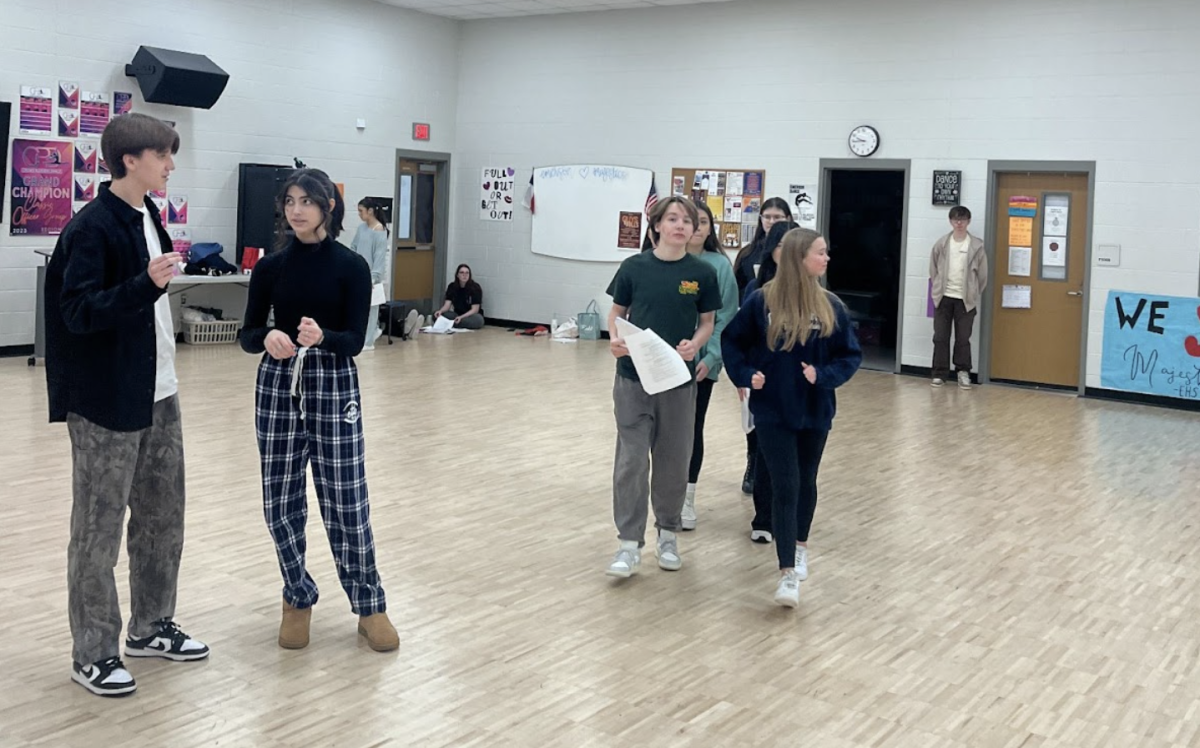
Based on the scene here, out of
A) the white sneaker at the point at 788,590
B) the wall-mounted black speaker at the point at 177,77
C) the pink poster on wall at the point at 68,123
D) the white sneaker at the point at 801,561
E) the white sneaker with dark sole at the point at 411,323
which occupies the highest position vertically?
the wall-mounted black speaker at the point at 177,77

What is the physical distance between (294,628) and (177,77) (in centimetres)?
889

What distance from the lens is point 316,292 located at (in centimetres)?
374

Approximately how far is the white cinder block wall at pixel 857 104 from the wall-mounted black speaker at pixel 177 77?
4041mm

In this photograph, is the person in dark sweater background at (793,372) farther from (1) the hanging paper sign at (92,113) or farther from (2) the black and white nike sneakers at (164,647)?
(1) the hanging paper sign at (92,113)

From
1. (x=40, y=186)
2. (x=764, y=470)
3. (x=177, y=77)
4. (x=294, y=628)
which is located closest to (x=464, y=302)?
(x=177, y=77)

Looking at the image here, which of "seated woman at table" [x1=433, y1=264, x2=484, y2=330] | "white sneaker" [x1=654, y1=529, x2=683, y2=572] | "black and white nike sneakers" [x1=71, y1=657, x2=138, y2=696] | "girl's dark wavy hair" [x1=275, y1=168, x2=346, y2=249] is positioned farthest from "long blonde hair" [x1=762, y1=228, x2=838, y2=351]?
"seated woman at table" [x1=433, y1=264, x2=484, y2=330]

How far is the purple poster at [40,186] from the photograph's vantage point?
424 inches

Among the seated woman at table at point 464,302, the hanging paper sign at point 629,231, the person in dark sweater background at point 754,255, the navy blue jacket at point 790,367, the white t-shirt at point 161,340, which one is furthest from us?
the seated woman at table at point 464,302

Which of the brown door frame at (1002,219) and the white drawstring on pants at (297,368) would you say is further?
the brown door frame at (1002,219)

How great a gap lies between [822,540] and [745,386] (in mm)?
1265

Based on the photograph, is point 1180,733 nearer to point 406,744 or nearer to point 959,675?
point 959,675

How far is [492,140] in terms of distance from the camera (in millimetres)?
15188

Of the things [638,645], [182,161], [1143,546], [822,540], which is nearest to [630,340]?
[638,645]

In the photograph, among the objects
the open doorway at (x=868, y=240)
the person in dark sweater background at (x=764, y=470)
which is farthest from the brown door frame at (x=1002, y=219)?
the person in dark sweater background at (x=764, y=470)
